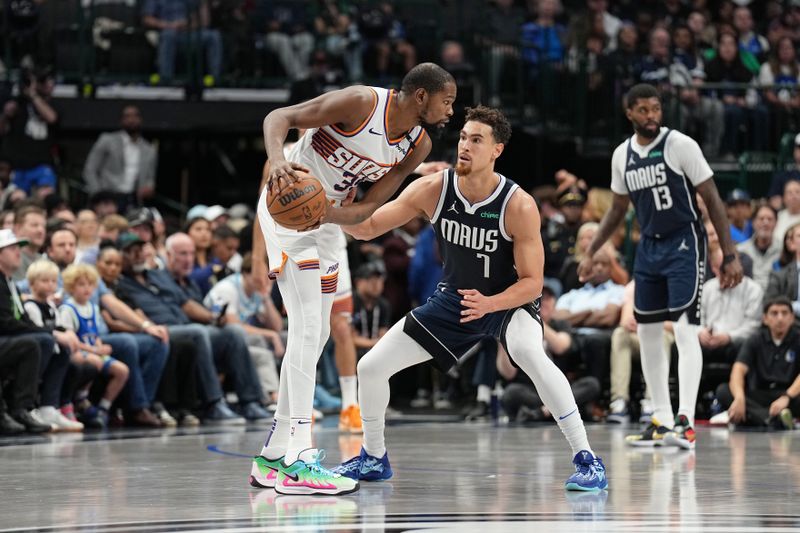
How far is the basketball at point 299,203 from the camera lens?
20.6 feet

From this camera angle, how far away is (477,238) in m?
7.01

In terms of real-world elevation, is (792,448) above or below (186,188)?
below

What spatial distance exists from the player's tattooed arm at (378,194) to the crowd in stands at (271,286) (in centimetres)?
441

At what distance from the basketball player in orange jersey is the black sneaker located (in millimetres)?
3078

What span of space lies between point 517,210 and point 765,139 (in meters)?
10.5

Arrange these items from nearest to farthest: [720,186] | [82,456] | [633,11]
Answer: [82,456], [720,186], [633,11]

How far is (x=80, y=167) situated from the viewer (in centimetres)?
1852

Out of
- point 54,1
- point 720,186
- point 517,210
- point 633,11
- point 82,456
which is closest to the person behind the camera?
point 517,210

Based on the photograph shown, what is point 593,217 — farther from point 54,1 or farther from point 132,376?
point 54,1

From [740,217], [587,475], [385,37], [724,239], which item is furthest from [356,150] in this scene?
[385,37]

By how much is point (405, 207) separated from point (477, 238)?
1.33 ft

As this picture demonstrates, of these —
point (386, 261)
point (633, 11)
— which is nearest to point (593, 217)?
point (386, 261)

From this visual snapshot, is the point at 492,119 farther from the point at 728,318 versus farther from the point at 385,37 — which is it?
the point at 385,37

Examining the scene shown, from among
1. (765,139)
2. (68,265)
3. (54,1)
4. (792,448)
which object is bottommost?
(792,448)
